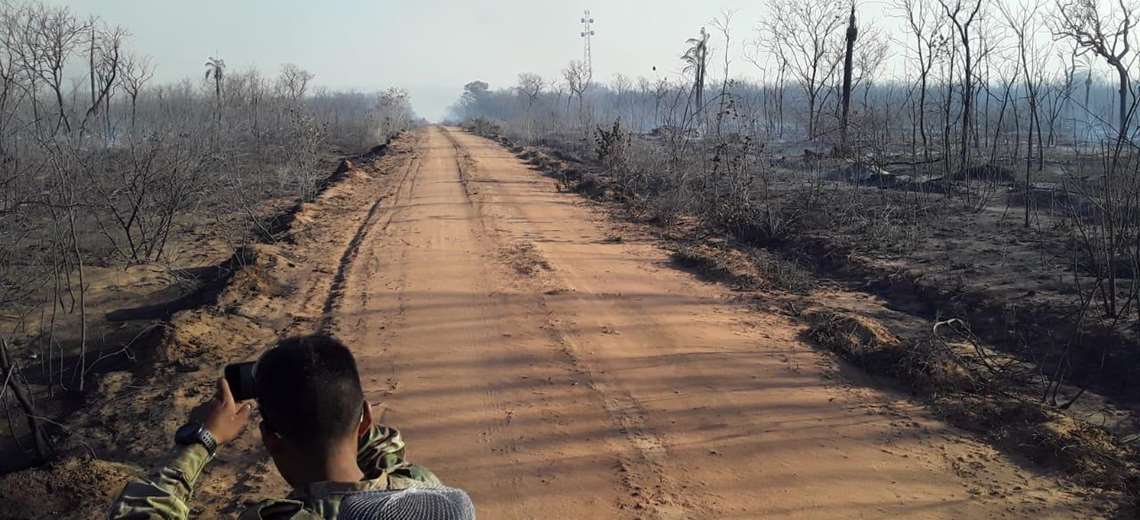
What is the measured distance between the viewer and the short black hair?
1526mm

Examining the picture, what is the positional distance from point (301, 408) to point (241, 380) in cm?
16

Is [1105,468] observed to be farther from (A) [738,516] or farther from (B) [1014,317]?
(B) [1014,317]

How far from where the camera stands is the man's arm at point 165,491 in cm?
152

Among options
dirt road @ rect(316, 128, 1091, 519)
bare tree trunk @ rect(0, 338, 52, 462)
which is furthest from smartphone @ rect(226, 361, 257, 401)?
bare tree trunk @ rect(0, 338, 52, 462)

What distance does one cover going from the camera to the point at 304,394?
153 cm

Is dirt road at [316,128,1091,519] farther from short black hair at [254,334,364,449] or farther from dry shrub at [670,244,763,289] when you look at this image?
short black hair at [254,334,364,449]

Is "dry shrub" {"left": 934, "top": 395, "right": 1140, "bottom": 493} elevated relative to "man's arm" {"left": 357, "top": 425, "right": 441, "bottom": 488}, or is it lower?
lower

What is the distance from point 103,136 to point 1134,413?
10.8 meters

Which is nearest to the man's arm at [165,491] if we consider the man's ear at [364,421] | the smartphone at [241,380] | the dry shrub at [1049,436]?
the smartphone at [241,380]

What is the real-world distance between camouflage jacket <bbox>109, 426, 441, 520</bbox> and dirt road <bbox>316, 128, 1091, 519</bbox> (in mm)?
2133

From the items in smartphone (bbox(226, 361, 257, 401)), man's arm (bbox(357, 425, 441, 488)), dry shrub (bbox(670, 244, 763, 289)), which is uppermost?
smartphone (bbox(226, 361, 257, 401))

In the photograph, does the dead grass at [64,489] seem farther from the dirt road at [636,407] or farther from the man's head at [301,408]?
the man's head at [301,408]

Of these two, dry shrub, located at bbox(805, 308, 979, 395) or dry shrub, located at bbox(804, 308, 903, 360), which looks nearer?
dry shrub, located at bbox(805, 308, 979, 395)

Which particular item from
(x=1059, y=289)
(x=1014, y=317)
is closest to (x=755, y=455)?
(x=1014, y=317)
